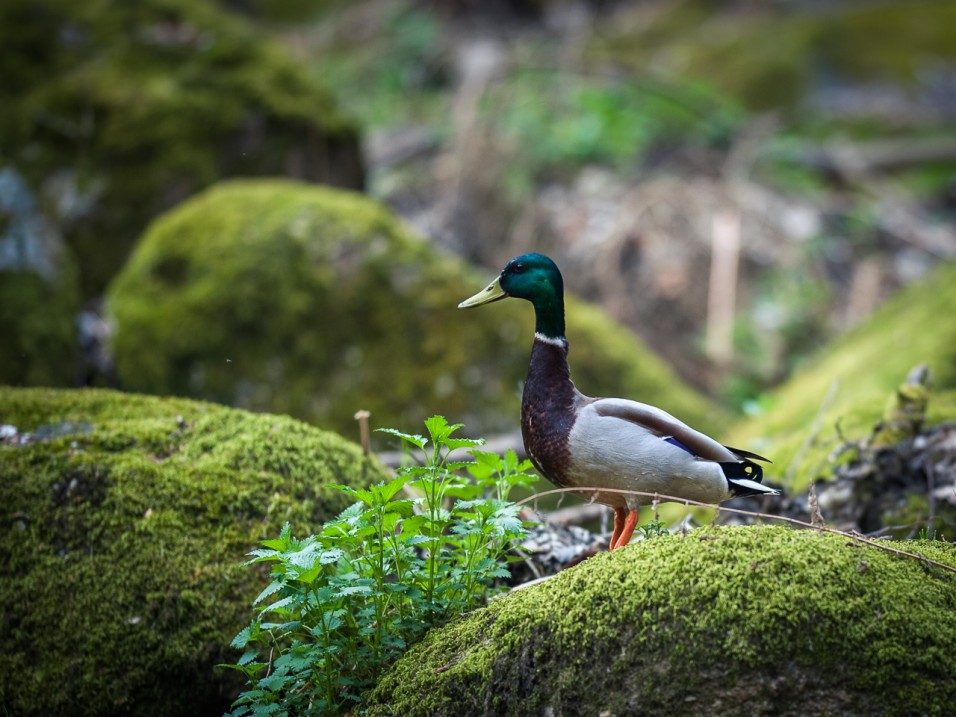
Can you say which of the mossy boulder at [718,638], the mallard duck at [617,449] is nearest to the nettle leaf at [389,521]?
the mossy boulder at [718,638]

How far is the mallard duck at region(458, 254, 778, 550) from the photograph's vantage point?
276cm

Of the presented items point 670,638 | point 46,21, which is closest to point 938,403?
point 670,638

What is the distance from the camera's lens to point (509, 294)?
309 centimetres

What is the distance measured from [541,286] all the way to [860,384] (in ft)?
12.7

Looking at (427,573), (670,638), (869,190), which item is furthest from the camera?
(869,190)

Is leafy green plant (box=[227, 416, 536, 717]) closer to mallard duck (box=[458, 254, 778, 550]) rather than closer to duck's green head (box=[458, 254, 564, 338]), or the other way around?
mallard duck (box=[458, 254, 778, 550])

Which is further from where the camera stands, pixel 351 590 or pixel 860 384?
pixel 860 384

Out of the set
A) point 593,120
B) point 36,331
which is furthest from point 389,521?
point 593,120

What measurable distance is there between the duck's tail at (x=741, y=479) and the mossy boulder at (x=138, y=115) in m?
A: 6.24

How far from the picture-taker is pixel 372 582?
2.53 metres

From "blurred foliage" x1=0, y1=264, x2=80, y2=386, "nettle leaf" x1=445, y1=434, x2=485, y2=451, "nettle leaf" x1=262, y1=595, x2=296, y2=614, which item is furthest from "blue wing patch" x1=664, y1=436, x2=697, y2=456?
"blurred foliage" x1=0, y1=264, x2=80, y2=386

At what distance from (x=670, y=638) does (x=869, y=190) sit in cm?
1053

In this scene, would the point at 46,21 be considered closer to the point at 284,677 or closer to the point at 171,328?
the point at 171,328

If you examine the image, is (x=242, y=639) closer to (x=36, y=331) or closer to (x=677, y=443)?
(x=677, y=443)
